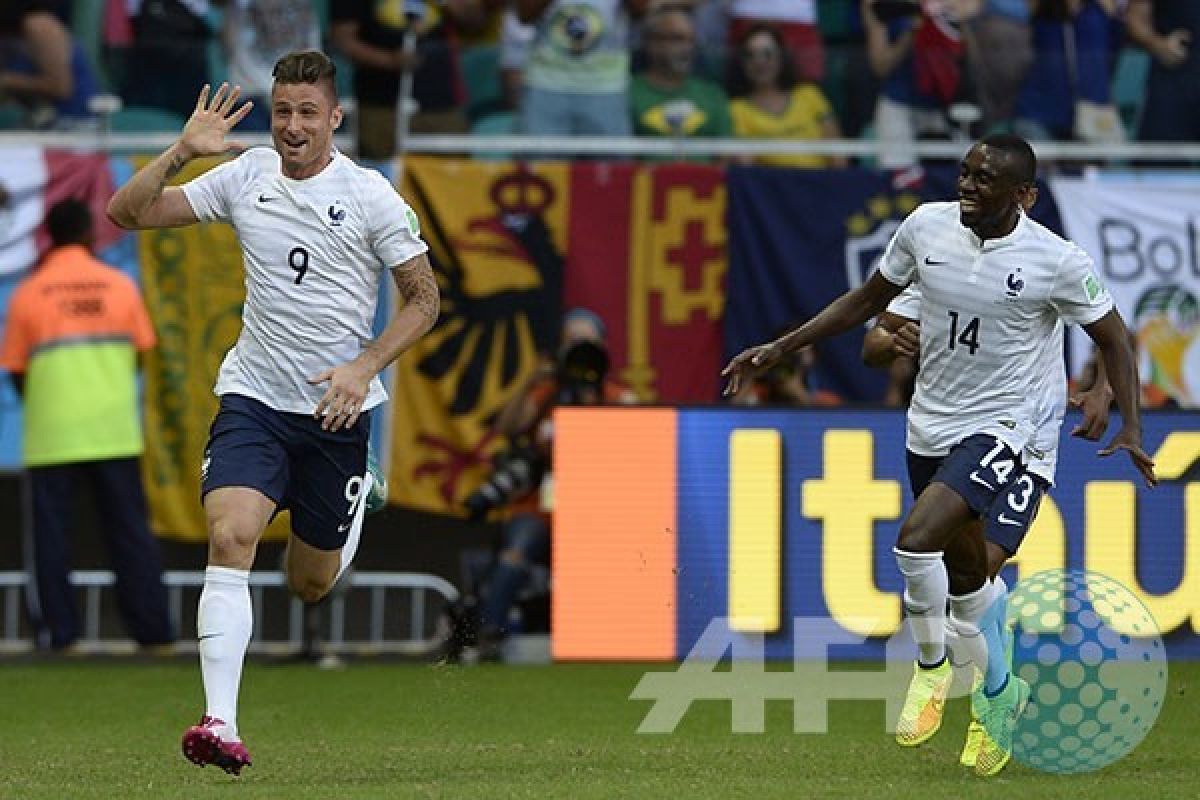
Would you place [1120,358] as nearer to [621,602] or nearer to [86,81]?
[621,602]

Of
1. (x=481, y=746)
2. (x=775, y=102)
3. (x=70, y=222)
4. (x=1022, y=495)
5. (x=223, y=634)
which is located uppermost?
(x=775, y=102)

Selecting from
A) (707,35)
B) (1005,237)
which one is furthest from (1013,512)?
(707,35)

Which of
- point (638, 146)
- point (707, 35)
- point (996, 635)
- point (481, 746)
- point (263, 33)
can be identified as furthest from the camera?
point (707, 35)

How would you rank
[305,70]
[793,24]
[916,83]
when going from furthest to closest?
[793,24], [916,83], [305,70]

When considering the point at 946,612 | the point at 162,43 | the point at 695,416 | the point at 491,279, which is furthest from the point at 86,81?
the point at 946,612

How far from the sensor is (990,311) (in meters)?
9.59

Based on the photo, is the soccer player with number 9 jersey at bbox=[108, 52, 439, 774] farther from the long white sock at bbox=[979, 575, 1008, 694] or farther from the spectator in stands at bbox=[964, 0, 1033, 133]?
the spectator in stands at bbox=[964, 0, 1033, 133]

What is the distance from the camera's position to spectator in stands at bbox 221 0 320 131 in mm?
16422

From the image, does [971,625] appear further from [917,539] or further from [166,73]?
[166,73]

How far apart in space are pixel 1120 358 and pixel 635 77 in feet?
24.6

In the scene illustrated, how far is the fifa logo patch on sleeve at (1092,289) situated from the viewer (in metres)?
9.48

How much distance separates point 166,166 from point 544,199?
24.0 ft

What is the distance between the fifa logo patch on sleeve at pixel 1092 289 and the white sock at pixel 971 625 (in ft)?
3.83

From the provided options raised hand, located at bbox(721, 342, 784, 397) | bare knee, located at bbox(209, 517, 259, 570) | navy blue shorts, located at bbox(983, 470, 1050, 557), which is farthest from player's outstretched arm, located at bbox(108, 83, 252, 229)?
navy blue shorts, located at bbox(983, 470, 1050, 557)
